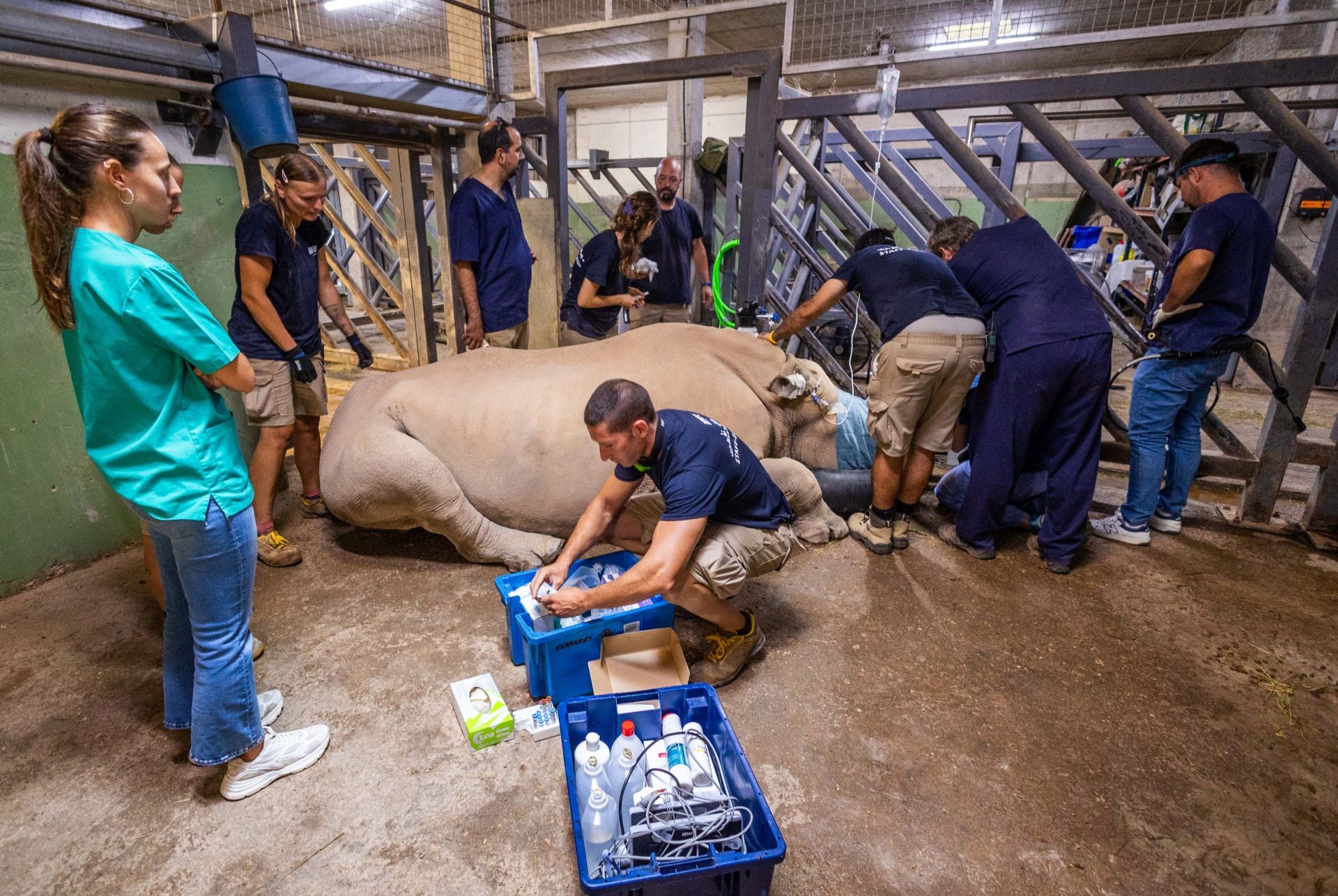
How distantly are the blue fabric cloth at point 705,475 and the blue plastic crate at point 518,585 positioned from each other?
17.8 inches

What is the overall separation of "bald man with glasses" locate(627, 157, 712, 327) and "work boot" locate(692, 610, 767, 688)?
2940mm

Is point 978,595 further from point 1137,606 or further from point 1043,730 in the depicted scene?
point 1043,730

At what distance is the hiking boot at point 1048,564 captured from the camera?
12.6 ft

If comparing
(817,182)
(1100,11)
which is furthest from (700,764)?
(1100,11)

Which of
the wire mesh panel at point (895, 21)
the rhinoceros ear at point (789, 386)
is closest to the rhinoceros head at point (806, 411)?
the rhinoceros ear at point (789, 386)

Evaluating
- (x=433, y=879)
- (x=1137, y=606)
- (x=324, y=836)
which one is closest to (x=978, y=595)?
(x=1137, y=606)

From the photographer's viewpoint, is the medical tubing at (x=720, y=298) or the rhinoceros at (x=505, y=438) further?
the medical tubing at (x=720, y=298)

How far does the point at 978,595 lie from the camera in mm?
3621

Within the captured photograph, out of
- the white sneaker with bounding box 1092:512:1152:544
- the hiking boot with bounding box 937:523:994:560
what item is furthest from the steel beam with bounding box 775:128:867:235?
the white sneaker with bounding box 1092:512:1152:544

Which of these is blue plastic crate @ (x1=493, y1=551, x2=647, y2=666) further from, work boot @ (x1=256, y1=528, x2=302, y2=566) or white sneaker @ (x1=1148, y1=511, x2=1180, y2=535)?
white sneaker @ (x1=1148, y1=511, x2=1180, y2=535)

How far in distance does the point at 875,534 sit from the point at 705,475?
6.49 ft

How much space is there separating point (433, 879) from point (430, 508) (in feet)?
6.16

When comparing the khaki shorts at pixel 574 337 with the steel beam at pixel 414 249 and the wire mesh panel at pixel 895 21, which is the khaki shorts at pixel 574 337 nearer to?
the steel beam at pixel 414 249

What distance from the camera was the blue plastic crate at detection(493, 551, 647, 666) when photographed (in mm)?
2820
